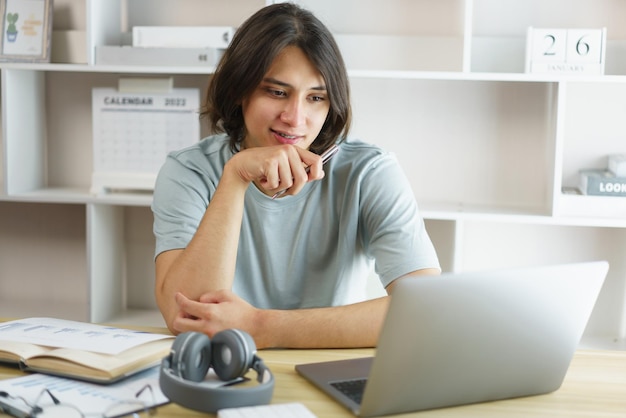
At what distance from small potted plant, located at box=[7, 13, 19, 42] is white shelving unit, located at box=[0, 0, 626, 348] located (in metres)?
0.12

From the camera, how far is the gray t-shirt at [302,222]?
1.73m

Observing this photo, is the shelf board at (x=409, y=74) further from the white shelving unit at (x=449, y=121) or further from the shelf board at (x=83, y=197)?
the shelf board at (x=83, y=197)

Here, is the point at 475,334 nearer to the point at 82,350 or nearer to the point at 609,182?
the point at 82,350

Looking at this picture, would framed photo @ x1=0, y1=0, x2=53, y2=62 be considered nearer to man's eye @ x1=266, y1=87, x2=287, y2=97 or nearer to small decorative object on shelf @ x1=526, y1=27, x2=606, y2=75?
man's eye @ x1=266, y1=87, x2=287, y2=97

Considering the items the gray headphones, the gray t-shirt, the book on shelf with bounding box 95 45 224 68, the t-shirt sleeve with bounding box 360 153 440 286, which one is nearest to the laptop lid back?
the gray headphones

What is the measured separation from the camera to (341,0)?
2717 mm

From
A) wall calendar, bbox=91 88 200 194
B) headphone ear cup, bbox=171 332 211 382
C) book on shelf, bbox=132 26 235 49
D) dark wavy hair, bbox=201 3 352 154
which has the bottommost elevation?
headphone ear cup, bbox=171 332 211 382

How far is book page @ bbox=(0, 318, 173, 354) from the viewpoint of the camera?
1.19 meters

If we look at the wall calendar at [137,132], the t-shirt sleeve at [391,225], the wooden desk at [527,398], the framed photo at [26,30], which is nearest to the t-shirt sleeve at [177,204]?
the t-shirt sleeve at [391,225]

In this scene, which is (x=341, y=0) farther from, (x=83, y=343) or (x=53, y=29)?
(x=83, y=343)

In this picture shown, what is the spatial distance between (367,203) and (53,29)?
168 centimetres

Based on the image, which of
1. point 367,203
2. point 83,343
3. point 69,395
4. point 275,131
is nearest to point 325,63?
point 275,131

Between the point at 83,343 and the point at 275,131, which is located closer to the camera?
the point at 83,343

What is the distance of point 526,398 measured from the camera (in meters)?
1.11
